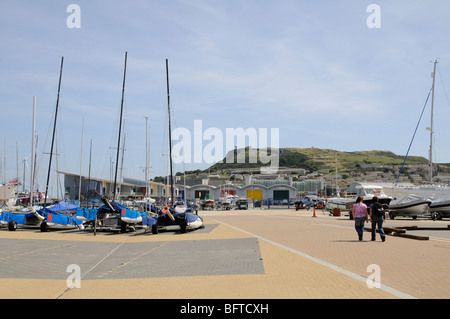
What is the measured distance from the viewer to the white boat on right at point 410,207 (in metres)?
35.3

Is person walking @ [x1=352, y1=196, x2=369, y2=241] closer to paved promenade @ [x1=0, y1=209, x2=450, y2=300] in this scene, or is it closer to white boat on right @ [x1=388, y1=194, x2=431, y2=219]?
paved promenade @ [x1=0, y1=209, x2=450, y2=300]

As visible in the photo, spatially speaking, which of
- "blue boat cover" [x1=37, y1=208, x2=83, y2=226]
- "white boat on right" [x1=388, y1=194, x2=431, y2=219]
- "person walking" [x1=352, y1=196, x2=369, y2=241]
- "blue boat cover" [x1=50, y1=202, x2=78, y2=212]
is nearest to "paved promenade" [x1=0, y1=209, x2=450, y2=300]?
"person walking" [x1=352, y1=196, x2=369, y2=241]

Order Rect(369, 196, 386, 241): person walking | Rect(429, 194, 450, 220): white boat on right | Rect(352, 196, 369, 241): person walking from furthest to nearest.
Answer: Rect(429, 194, 450, 220): white boat on right < Rect(352, 196, 369, 241): person walking < Rect(369, 196, 386, 241): person walking

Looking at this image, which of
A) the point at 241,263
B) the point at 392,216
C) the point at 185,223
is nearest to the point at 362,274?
the point at 241,263

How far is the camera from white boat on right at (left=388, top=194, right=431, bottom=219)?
35.3 metres

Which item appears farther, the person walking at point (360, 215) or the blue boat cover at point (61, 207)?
the blue boat cover at point (61, 207)

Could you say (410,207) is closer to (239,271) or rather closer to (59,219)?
(59,219)

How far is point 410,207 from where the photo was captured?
117 ft

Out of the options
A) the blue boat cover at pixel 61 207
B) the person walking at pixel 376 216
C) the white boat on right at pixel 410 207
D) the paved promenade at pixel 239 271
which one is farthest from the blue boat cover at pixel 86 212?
the white boat on right at pixel 410 207

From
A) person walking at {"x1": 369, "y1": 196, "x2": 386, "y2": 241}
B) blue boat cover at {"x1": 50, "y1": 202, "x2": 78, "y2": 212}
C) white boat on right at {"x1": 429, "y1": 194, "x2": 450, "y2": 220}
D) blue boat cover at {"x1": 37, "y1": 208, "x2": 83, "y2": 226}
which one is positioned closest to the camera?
person walking at {"x1": 369, "y1": 196, "x2": 386, "y2": 241}

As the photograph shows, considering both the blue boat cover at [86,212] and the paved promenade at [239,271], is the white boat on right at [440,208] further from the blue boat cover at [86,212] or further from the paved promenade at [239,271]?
the blue boat cover at [86,212]

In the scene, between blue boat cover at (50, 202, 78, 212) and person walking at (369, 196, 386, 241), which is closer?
person walking at (369, 196, 386, 241)

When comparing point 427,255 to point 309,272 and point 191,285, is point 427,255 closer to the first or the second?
point 309,272

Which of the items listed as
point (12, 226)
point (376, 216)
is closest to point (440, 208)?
point (376, 216)
